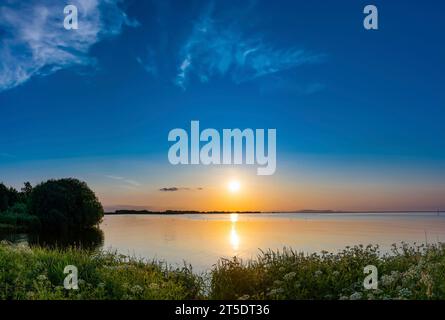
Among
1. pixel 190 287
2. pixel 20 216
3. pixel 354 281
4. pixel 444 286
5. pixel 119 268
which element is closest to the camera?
pixel 444 286

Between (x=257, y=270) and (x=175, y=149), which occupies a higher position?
(x=175, y=149)

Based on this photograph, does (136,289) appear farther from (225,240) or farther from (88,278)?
(225,240)

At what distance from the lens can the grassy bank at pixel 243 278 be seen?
8.34m

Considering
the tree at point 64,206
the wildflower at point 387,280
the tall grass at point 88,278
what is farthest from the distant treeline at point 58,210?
the wildflower at point 387,280

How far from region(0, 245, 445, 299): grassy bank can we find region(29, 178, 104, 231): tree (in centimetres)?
6290

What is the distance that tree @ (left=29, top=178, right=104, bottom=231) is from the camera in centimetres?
7156

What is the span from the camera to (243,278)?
10016 mm

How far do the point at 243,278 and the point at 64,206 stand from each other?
67229 mm

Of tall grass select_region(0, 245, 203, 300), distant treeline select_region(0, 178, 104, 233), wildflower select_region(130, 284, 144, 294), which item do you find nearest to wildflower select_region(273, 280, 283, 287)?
tall grass select_region(0, 245, 203, 300)

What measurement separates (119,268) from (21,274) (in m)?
1.95

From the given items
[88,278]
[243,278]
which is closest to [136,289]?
[88,278]
